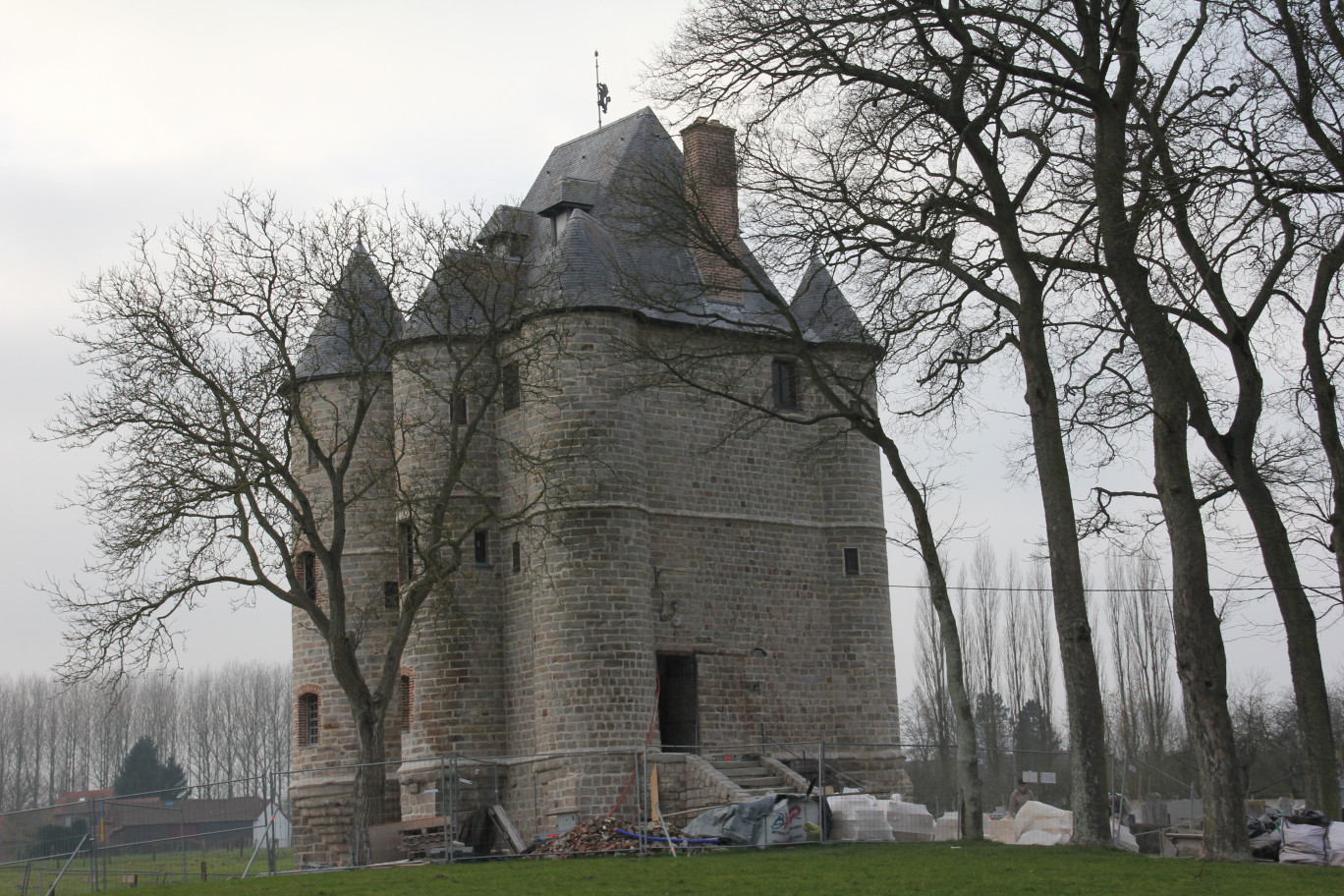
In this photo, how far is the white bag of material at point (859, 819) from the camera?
19453mm

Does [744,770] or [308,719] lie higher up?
[308,719]

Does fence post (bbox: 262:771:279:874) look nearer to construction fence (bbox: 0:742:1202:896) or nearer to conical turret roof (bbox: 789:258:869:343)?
construction fence (bbox: 0:742:1202:896)

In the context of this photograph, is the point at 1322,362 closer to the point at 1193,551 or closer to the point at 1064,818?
the point at 1193,551

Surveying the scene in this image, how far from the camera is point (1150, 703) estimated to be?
147ft

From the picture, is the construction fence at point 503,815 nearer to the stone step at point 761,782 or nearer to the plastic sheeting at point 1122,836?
the stone step at point 761,782

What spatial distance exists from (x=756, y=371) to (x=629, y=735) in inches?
297

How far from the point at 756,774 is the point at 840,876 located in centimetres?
1022

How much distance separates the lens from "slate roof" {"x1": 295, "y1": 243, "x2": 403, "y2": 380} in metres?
22.7

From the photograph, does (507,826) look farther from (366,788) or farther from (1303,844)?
(1303,844)

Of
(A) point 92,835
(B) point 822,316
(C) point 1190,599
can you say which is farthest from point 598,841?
(B) point 822,316

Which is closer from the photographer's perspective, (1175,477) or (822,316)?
(1175,477)

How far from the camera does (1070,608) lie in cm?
1639

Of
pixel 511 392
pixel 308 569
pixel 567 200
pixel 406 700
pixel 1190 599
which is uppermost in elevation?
pixel 567 200

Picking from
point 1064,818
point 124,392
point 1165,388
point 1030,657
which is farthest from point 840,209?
point 1030,657
